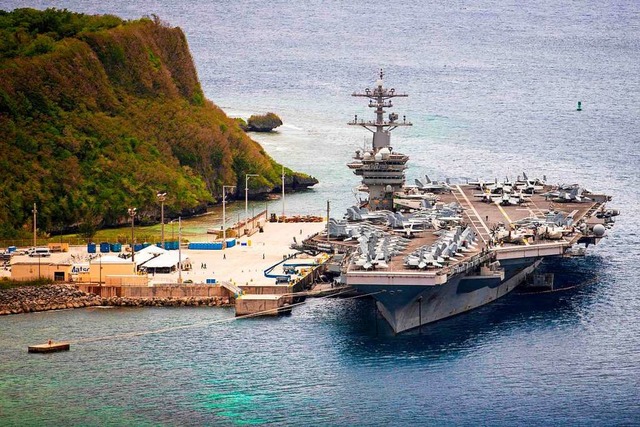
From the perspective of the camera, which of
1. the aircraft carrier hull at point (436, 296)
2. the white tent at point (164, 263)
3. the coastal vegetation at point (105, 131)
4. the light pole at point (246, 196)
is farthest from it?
the coastal vegetation at point (105, 131)

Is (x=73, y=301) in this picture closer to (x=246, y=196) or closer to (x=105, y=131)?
(x=246, y=196)

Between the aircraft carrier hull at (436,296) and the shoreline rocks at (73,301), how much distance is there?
845cm

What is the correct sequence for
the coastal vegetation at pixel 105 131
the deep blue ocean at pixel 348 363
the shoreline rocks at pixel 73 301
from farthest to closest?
the coastal vegetation at pixel 105 131 → the shoreline rocks at pixel 73 301 → the deep blue ocean at pixel 348 363

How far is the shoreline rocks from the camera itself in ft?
273

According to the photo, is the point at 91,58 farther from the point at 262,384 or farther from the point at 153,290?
the point at 262,384

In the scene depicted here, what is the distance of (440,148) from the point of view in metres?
136

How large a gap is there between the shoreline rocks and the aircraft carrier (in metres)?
7.47

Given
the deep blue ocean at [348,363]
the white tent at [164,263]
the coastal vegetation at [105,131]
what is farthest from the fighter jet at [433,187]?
Result: the white tent at [164,263]

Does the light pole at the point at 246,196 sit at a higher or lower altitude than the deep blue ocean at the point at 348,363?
higher

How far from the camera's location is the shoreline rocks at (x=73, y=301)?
273ft

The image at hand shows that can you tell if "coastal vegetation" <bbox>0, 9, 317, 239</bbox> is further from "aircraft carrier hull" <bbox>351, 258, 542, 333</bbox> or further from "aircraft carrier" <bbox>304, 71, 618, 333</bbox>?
"aircraft carrier hull" <bbox>351, 258, 542, 333</bbox>

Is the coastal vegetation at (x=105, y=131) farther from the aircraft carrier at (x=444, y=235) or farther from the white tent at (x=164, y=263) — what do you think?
the aircraft carrier at (x=444, y=235)

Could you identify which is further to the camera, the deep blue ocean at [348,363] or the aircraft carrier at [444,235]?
the aircraft carrier at [444,235]

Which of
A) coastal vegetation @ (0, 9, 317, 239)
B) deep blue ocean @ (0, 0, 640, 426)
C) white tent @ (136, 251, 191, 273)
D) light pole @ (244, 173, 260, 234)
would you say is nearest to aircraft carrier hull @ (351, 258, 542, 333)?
deep blue ocean @ (0, 0, 640, 426)
